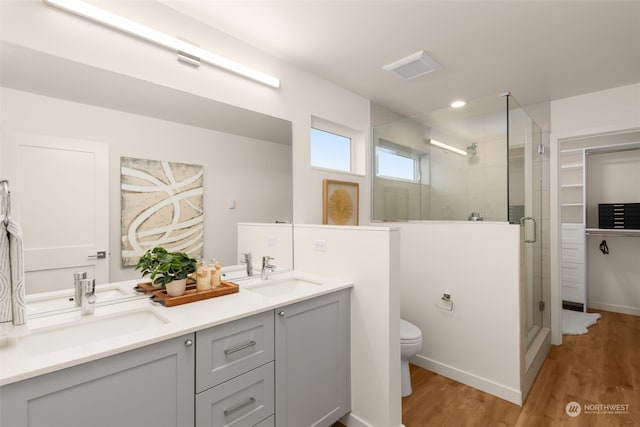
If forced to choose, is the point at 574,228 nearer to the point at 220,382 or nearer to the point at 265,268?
the point at 265,268

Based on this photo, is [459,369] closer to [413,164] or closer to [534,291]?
[534,291]

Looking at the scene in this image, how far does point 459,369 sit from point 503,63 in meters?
2.28

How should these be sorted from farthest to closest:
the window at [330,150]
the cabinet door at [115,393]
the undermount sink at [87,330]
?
the window at [330,150] < the undermount sink at [87,330] < the cabinet door at [115,393]

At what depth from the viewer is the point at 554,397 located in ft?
6.90

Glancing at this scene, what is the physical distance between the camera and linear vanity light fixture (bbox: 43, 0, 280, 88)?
4.52 ft

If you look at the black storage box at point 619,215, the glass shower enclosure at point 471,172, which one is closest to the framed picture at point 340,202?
the glass shower enclosure at point 471,172

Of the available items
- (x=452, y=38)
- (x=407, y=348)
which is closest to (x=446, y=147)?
(x=452, y=38)

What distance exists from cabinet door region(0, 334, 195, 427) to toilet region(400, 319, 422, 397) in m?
1.38

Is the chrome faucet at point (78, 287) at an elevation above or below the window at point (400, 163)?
below

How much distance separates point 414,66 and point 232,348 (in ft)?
7.16

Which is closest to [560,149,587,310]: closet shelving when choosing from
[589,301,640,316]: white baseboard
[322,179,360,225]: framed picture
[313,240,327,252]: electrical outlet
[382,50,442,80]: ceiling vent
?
[589,301,640,316]: white baseboard

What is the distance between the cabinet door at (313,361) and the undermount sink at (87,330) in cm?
58

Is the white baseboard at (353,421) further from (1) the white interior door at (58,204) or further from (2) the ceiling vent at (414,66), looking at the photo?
(2) the ceiling vent at (414,66)

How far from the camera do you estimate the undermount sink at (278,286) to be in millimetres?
1886
